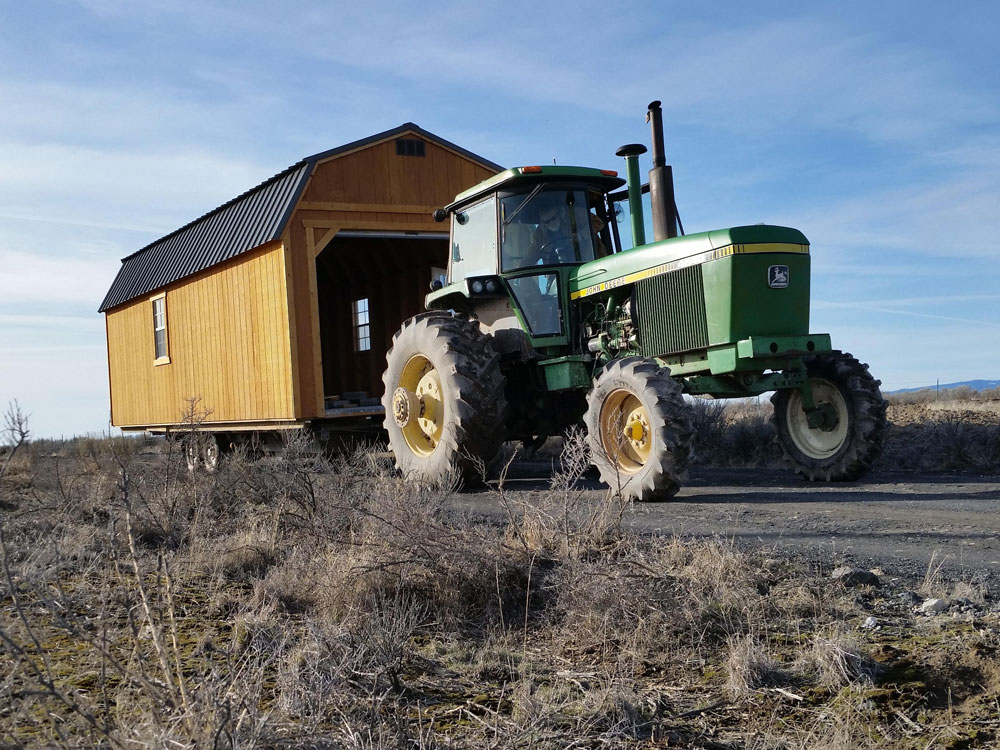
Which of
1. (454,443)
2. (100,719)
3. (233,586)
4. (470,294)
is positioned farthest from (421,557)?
(470,294)

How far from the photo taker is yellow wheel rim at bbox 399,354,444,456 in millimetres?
9500

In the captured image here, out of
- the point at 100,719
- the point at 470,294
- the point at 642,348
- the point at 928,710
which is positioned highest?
the point at 470,294

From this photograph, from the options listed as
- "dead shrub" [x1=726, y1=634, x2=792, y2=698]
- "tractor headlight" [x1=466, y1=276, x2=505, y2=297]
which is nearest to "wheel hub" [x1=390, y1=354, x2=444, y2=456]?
"tractor headlight" [x1=466, y1=276, x2=505, y2=297]

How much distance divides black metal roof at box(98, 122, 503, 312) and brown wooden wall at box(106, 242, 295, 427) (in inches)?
8.3

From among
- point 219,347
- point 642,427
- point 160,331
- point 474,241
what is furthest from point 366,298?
point 642,427

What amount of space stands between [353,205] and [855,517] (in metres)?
8.60

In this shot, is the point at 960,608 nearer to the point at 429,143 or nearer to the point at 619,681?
the point at 619,681

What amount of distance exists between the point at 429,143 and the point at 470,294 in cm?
496

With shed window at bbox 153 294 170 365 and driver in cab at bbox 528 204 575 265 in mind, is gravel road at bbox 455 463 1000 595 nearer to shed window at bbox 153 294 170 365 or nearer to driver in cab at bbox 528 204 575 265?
driver in cab at bbox 528 204 575 265

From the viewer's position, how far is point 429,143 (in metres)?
13.5

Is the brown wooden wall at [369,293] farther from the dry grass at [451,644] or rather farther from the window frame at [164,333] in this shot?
the dry grass at [451,644]

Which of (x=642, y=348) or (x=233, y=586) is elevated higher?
(x=642, y=348)

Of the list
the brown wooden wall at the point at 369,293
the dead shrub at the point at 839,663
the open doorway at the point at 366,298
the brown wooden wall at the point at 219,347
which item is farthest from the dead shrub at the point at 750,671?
the brown wooden wall at the point at 369,293

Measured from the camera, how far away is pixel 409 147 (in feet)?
43.5
